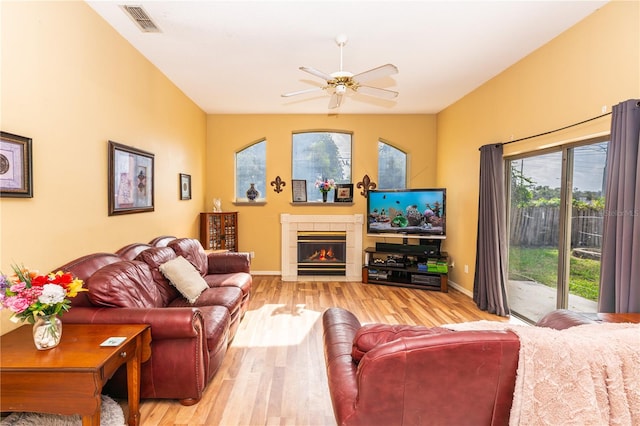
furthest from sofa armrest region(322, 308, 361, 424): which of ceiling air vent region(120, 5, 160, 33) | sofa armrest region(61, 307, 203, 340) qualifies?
ceiling air vent region(120, 5, 160, 33)

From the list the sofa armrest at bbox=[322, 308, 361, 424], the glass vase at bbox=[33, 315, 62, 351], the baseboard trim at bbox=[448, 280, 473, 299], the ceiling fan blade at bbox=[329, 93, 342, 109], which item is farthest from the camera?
the baseboard trim at bbox=[448, 280, 473, 299]

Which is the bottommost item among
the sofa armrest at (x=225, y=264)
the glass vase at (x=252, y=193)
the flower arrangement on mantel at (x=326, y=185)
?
the sofa armrest at (x=225, y=264)

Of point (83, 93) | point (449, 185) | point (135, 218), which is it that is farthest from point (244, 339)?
point (449, 185)

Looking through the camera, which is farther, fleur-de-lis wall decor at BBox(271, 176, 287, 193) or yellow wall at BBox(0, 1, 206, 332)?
fleur-de-lis wall decor at BBox(271, 176, 287, 193)

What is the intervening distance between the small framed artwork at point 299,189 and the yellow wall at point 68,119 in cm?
263

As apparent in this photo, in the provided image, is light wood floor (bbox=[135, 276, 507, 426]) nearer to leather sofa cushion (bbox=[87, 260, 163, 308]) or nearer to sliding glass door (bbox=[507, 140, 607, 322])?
sliding glass door (bbox=[507, 140, 607, 322])

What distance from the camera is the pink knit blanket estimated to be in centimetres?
120

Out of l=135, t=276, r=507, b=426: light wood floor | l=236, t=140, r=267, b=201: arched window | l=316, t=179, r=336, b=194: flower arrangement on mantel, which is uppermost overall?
l=236, t=140, r=267, b=201: arched window

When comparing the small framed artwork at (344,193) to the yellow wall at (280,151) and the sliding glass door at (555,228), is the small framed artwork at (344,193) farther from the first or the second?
the sliding glass door at (555,228)

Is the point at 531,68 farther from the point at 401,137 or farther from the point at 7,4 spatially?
the point at 7,4

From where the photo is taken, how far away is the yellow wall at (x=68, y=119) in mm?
1968

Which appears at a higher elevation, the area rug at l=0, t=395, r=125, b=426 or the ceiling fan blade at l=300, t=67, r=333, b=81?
the ceiling fan blade at l=300, t=67, r=333, b=81

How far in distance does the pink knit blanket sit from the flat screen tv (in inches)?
156

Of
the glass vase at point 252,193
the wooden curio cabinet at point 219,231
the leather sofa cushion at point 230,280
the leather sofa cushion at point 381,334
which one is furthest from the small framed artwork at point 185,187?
the leather sofa cushion at point 381,334
